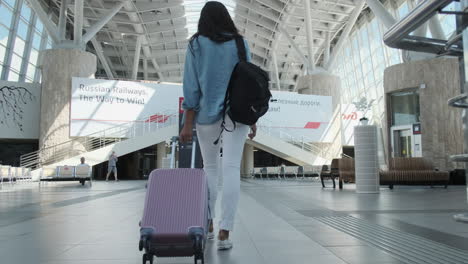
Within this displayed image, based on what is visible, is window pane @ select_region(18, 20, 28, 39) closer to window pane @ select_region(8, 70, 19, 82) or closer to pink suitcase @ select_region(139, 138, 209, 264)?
window pane @ select_region(8, 70, 19, 82)

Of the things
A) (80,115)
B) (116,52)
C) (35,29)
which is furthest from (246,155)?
(116,52)

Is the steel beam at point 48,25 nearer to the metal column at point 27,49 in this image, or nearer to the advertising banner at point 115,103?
the advertising banner at point 115,103

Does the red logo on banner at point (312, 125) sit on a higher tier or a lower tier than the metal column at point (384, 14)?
lower

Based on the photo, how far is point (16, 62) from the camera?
26156 mm

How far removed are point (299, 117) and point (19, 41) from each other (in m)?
18.9

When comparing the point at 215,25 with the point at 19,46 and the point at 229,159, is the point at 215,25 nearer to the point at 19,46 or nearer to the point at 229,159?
the point at 229,159

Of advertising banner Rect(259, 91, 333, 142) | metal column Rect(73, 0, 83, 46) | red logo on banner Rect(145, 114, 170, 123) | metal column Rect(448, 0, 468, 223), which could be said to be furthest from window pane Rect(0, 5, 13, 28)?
metal column Rect(448, 0, 468, 223)

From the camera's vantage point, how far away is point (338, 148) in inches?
1113

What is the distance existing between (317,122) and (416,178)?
15749mm

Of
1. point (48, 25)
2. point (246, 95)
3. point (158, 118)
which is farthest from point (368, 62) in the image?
point (246, 95)

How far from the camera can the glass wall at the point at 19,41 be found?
81.0 ft

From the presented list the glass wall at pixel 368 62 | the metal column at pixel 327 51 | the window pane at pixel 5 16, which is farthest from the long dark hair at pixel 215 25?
the metal column at pixel 327 51

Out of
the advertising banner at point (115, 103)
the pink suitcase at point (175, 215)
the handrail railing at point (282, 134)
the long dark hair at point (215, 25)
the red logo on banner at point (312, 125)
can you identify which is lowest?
the pink suitcase at point (175, 215)

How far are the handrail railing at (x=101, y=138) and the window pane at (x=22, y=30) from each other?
29.1 feet
